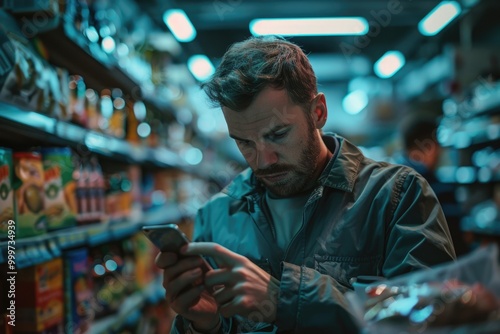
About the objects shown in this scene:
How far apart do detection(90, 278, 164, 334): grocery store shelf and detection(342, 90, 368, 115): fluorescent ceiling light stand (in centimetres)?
738

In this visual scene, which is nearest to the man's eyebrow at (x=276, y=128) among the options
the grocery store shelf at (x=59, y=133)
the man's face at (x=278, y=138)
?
the man's face at (x=278, y=138)

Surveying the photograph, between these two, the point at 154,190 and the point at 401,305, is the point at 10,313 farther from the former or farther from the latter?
the point at 154,190

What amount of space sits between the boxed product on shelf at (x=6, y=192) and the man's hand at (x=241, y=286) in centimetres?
84

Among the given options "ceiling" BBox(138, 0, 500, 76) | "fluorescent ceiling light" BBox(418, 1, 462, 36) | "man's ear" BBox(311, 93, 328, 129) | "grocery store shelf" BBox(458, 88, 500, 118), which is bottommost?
"man's ear" BBox(311, 93, 328, 129)

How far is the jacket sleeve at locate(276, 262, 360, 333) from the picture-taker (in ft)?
3.75

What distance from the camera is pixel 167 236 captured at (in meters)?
1.19

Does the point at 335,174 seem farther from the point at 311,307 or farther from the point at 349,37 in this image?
the point at 349,37

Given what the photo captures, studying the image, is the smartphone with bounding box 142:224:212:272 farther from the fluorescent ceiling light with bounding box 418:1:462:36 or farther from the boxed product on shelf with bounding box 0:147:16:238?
the fluorescent ceiling light with bounding box 418:1:462:36

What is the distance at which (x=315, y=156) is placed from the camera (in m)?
1.53

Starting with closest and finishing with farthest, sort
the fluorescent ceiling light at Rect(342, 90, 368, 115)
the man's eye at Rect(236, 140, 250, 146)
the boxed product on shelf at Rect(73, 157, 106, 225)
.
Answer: the man's eye at Rect(236, 140, 250, 146) → the boxed product on shelf at Rect(73, 157, 106, 225) → the fluorescent ceiling light at Rect(342, 90, 368, 115)

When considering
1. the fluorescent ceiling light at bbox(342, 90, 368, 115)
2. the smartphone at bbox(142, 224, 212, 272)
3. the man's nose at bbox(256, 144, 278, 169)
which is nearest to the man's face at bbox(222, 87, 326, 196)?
the man's nose at bbox(256, 144, 278, 169)

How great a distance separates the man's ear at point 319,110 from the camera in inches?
60.8

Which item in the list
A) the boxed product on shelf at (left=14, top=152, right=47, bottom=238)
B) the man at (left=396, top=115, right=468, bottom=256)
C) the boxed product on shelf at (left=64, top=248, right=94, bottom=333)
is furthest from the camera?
the man at (left=396, top=115, right=468, bottom=256)

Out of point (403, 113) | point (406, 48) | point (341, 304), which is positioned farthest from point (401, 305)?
point (403, 113)
